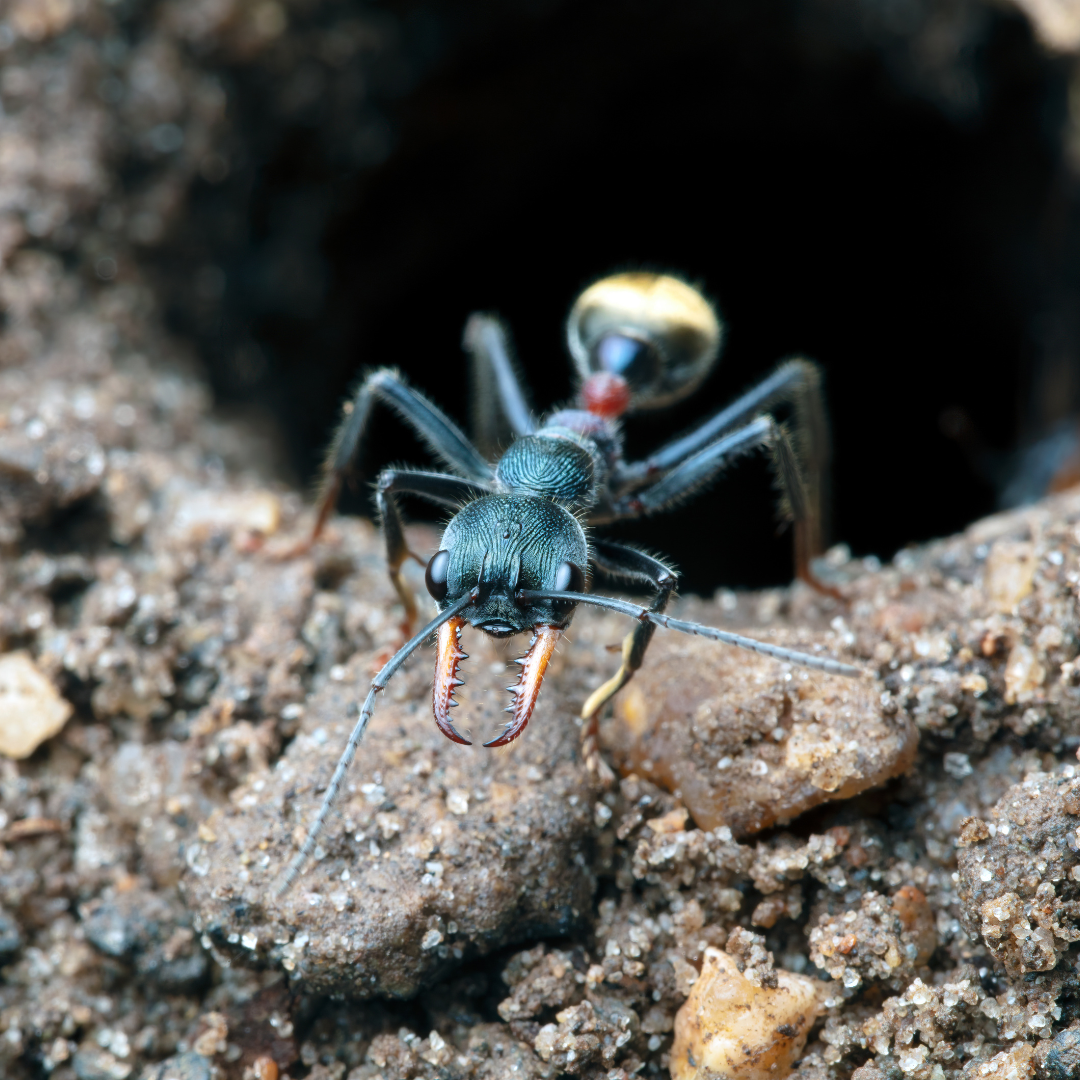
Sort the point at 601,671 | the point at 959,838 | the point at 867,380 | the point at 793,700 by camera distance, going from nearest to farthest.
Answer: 1. the point at 959,838
2. the point at 793,700
3. the point at 601,671
4. the point at 867,380

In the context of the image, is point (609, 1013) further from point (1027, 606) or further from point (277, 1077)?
point (1027, 606)

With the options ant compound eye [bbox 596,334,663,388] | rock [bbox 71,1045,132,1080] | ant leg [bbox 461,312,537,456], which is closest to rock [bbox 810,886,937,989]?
rock [bbox 71,1045,132,1080]

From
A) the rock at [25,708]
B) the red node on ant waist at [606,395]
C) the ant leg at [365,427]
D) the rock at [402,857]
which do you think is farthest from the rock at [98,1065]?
the red node on ant waist at [606,395]

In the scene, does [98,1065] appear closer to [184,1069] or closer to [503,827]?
[184,1069]

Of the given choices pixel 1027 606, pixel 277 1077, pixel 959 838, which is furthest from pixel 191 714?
pixel 1027 606

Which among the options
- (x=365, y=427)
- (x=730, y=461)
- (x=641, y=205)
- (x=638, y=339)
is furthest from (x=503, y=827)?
(x=641, y=205)

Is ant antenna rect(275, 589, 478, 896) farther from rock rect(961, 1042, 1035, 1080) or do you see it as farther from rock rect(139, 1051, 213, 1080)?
rock rect(961, 1042, 1035, 1080)
